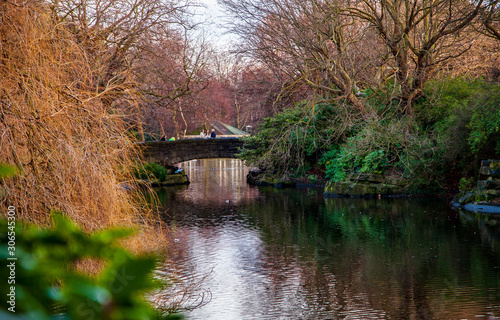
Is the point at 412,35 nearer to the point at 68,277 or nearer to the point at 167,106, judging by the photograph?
the point at 167,106

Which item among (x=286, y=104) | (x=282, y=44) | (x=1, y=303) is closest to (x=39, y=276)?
(x=1, y=303)

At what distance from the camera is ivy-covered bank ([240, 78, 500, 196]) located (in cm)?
1736

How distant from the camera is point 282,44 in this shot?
20.5 m

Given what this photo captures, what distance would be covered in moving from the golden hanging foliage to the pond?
292cm

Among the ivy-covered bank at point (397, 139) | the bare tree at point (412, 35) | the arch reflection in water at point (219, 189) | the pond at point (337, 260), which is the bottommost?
the pond at point (337, 260)

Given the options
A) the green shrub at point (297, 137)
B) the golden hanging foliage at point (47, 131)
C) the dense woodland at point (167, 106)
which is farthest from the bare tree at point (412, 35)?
the golden hanging foliage at point (47, 131)

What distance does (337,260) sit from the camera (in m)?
11.1

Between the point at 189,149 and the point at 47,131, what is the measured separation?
2449 centimetres

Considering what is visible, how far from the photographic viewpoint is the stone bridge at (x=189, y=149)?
2856cm

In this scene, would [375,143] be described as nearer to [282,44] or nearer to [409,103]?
[409,103]

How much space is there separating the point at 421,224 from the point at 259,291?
283 inches

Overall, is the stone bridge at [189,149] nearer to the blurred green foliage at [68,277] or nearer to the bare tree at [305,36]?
the bare tree at [305,36]

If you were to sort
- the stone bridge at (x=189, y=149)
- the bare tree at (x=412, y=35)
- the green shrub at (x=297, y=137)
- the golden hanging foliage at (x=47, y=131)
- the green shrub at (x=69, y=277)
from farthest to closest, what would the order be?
1. the stone bridge at (x=189, y=149)
2. the green shrub at (x=297, y=137)
3. the bare tree at (x=412, y=35)
4. the golden hanging foliage at (x=47, y=131)
5. the green shrub at (x=69, y=277)

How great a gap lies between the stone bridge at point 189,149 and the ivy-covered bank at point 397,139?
6.58 meters
